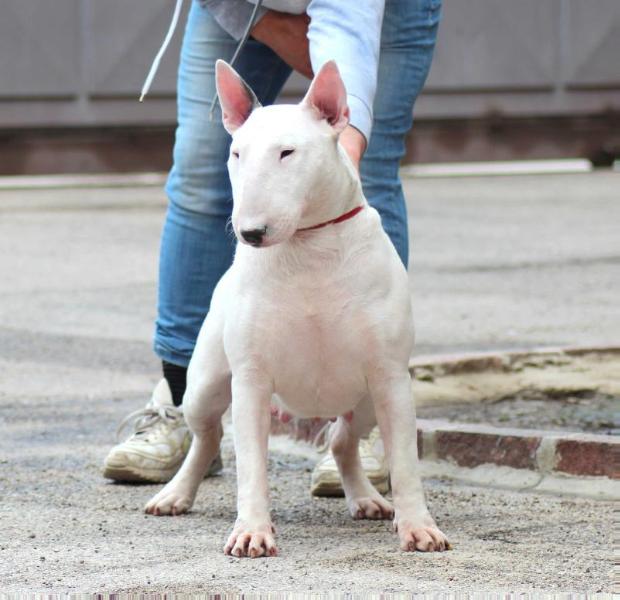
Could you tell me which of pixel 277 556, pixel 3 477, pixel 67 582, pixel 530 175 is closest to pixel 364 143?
pixel 277 556

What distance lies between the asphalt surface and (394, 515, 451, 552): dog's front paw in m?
0.04

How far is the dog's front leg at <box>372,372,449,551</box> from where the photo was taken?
11.3ft

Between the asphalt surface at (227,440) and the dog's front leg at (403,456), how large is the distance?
88 millimetres

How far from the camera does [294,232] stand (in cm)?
323

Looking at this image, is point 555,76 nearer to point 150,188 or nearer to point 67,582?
point 150,188

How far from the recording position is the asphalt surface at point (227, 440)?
324 centimetres

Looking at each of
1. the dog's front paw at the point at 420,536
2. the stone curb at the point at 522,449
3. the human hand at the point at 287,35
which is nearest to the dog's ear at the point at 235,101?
the human hand at the point at 287,35

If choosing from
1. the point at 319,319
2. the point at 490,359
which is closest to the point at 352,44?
the point at 319,319

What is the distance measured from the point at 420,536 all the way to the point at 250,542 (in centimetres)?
38

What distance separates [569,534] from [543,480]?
60 cm

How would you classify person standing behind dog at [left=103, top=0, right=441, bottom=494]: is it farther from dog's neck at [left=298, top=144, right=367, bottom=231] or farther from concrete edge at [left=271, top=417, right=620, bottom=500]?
dog's neck at [left=298, top=144, right=367, bottom=231]

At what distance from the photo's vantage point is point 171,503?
3.89 meters

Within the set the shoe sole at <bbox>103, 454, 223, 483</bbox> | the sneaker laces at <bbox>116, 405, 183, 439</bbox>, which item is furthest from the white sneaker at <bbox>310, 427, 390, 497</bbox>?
the sneaker laces at <bbox>116, 405, 183, 439</bbox>

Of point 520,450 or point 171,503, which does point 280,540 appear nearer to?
point 171,503
